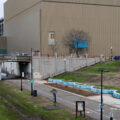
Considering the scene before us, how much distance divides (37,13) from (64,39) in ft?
39.7

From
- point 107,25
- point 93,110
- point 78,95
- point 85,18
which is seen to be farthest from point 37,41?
point 93,110

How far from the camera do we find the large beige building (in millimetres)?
78125

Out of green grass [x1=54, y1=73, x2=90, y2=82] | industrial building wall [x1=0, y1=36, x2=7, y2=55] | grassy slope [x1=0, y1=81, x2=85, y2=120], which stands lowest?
grassy slope [x1=0, y1=81, x2=85, y2=120]

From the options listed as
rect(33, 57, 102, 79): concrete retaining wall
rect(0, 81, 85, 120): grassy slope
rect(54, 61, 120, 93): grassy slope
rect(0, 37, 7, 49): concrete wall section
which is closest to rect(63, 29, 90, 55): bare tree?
rect(33, 57, 102, 79): concrete retaining wall

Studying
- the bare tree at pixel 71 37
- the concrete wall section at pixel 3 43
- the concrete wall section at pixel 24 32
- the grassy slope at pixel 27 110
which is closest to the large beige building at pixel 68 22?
the concrete wall section at pixel 24 32

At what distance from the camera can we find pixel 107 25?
3396 inches

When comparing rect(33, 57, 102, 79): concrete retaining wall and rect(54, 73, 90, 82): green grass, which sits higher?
rect(33, 57, 102, 79): concrete retaining wall

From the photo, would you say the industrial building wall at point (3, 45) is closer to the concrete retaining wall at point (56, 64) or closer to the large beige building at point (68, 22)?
the large beige building at point (68, 22)

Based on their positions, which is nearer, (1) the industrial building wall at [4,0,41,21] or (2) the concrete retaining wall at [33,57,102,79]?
(2) the concrete retaining wall at [33,57,102,79]

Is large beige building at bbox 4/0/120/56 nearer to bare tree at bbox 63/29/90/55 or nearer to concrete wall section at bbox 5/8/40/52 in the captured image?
concrete wall section at bbox 5/8/40/52

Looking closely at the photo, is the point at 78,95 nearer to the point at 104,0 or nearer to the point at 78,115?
the point at 78,115

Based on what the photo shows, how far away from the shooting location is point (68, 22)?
80.4m

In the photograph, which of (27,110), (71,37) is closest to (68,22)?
(71,37)

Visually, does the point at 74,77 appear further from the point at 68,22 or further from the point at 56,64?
the point at 68,22
